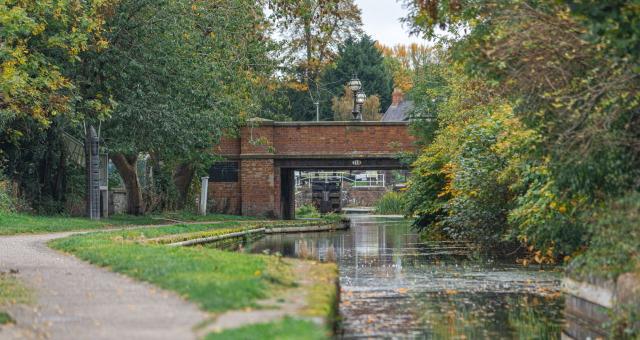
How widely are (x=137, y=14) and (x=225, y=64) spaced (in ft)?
13.4

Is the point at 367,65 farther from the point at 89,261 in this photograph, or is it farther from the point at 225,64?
the point at 89,261

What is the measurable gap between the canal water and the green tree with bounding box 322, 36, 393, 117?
187 feet

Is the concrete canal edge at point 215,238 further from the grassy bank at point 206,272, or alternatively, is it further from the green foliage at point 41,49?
the green foliage at point 41,49

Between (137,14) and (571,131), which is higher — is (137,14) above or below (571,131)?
above

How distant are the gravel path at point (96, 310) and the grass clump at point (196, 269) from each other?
242 mm

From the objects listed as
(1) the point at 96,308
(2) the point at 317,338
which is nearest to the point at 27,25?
(1) the point at 96,308

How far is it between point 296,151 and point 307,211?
770 inches

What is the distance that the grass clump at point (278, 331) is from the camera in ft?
29.8

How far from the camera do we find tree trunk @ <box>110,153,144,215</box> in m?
41.6

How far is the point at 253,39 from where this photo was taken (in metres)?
36.9

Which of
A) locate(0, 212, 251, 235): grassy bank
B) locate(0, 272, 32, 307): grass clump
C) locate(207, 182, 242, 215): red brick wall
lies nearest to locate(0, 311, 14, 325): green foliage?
locate(0, 272, 32, 307): grass clump

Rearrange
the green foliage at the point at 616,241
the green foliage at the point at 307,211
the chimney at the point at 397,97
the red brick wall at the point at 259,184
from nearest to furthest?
1. the green foliage at the point at 616,241
2. the red brick wall at the point at 259,184
3. the green foliage at the point at 307,211
4. the chimney at the point at 397,97

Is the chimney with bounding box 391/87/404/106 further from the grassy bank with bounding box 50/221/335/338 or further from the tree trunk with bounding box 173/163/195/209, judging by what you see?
the grassy bank with bounding box 50/221/335/338

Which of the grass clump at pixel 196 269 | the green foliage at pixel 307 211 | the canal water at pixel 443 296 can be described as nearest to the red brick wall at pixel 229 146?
the green foliage at pixel 307 211
